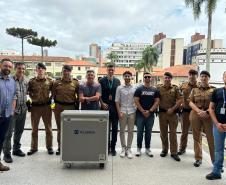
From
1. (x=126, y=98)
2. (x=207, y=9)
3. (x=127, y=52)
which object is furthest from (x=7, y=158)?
(x=127, y=52)

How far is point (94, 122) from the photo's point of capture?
498 cm

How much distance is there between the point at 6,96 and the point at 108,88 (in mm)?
2056

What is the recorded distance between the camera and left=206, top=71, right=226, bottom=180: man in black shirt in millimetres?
4582

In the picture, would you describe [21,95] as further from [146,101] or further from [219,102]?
[219,102]

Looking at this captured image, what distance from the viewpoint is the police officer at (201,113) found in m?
5.33

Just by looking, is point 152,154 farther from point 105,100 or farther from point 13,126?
point 13,126

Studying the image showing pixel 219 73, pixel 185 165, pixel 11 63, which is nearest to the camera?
pixel 11 63

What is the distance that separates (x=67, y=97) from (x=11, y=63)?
4.35 ft

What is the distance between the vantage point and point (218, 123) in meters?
4.58

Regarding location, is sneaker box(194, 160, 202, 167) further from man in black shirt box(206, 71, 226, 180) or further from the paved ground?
man in black shirt box(206, 71, 226, 180)

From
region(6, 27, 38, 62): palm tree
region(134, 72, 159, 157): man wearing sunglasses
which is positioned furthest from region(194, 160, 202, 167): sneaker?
region(6, 27, 38, 62): palm tree

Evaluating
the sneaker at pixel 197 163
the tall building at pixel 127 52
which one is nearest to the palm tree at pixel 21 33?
the sneaker at pixel 197 163

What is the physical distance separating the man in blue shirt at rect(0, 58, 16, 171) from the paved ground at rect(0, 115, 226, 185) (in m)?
0.52

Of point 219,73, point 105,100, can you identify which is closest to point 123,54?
point 219,73
